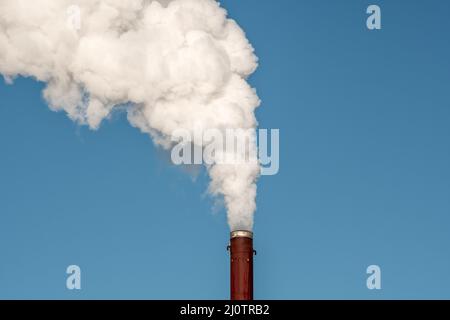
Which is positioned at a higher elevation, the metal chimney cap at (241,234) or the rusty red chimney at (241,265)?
the metal chimney cap at (241,234)

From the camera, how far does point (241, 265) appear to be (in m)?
41.7

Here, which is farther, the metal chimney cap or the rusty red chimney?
the metal chimney cap

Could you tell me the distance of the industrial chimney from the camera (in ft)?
135

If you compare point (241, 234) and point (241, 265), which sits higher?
point (241, 234)

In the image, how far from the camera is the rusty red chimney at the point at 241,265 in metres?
41.0

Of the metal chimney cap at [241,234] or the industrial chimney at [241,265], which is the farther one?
the metal chimney cap at [241,234]

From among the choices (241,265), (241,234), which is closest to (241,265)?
(241,265)

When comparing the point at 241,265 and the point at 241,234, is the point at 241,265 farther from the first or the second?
the point at 241,234

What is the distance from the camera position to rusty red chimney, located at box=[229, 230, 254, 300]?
41.0m

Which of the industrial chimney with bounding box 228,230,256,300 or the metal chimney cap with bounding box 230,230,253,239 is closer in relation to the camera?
the industrial chimney with bounding box 228,230,256,300

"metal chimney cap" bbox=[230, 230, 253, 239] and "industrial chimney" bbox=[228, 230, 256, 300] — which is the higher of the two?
"metal chimney cap" bbox=[230, 230, 253, 239]

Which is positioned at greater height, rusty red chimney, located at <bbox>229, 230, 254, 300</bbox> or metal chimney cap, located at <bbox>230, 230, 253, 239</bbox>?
metal chimney cap, located at <bbox>230, 230, 253, 239</bbox>
